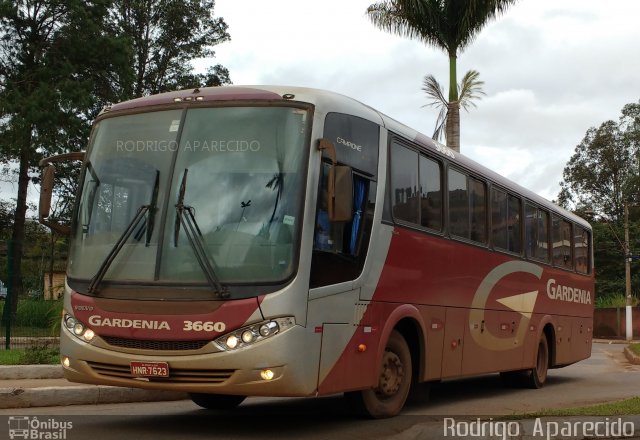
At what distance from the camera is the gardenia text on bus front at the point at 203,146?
7.96 m

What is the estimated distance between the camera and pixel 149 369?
755cm

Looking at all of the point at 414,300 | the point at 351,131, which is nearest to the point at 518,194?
the point at 414,300

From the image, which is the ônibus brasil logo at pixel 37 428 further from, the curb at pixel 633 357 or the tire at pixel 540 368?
the curb at pixel 633 357

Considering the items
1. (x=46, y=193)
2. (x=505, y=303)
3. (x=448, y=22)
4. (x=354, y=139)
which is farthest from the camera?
(x=448, y=22)

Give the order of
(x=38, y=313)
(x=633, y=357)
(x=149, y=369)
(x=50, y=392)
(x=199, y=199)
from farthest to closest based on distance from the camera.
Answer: (x=633, y=357) < (x=38, y=313) < (x=50, y=392) < (x=199, y=199) < (x=149, y=369)

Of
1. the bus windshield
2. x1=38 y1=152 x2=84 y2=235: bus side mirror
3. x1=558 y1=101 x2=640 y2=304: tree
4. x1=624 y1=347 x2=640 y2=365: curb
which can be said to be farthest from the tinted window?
x1=558 y1=101 x2=640 y2=304: tree

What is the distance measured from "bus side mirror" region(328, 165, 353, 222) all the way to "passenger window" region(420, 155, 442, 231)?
248 centimetres

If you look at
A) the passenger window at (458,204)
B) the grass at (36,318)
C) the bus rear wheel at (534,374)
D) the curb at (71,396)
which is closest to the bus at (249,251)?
the passenger window at (458,204)

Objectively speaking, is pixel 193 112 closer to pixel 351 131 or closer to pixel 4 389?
pixel 351 131

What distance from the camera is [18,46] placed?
31812 mm

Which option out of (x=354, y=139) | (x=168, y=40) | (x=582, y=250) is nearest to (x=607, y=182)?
(x=168, y=40)

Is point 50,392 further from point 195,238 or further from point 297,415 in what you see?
point 195,238

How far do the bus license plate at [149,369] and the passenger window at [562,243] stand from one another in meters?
9.99

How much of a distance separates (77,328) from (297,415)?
9.60ft
